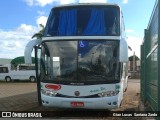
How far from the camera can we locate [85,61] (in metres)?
12.4

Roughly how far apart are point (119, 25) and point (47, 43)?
2.53 meters

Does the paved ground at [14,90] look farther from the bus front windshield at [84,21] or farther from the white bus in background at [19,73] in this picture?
→ the white bus in background at [19,73]

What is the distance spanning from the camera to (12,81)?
4669cm

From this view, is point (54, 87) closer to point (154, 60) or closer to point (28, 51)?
point (28, 51)

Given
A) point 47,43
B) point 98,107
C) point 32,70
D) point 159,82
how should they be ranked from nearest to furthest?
1. point 159,82
2. point 98,107
3. point 47,43
4. point 32,70

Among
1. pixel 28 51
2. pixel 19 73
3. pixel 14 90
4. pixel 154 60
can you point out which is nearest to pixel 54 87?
pixel 28 51

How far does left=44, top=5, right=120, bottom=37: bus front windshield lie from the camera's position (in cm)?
1259

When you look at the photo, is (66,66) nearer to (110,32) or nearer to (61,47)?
(61,47)

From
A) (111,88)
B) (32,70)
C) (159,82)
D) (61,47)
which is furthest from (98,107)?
(32,70)

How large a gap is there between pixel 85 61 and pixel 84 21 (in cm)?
144

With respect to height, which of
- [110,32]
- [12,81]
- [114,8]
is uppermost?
[114,8]

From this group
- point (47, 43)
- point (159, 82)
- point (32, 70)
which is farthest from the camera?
point (32, 70)

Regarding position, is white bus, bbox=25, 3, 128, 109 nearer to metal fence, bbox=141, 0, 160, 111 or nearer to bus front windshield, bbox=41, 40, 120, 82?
bus front windshield, bbox=41, 40, 120, 82

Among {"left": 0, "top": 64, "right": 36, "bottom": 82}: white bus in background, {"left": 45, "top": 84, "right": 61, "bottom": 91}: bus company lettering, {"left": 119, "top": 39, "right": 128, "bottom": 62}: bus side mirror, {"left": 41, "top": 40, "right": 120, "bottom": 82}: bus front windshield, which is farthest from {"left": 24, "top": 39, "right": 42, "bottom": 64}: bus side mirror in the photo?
{"left": 0, "top": 64, "right": 36, "bottom": 82}: white bus in background
